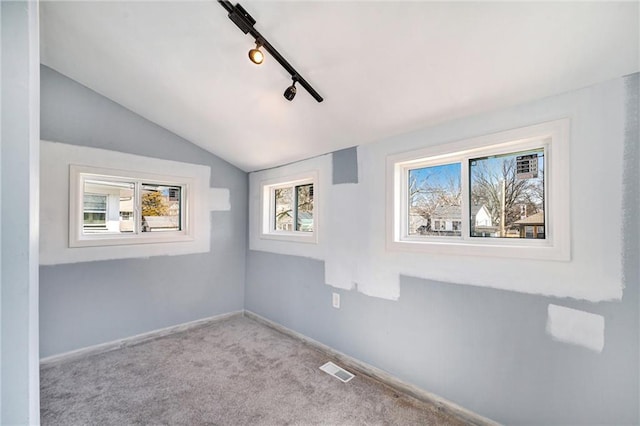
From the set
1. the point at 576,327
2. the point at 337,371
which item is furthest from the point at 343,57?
the point at 337,371

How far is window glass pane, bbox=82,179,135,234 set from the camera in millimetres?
2742

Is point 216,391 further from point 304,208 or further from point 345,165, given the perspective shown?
point 345,165

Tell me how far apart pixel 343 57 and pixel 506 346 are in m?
2.06

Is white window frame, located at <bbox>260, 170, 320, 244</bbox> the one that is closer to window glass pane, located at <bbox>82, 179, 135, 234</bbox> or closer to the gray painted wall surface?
the gray painted wall surface

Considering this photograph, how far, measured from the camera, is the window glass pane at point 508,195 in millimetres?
1699

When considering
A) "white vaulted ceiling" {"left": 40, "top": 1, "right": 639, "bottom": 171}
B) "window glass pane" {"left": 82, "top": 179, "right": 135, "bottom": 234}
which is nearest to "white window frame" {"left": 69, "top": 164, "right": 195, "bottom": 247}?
"window glass pane" {"left": 82, "top": 179, "right": 135, "bottom": 234}

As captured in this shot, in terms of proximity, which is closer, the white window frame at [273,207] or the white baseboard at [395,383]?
the white baseboard at [395,383]

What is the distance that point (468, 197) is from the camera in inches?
77.8

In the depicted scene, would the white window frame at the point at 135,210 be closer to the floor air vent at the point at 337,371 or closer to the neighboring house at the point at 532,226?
the floor air vent at the point at 337,371

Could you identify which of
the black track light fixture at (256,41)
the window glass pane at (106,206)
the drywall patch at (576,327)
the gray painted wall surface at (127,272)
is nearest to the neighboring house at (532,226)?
the drywall patch at (576,327)

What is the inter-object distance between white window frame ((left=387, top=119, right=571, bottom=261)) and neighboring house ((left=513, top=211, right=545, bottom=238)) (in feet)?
0.12

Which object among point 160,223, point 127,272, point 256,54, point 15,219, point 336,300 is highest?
point 256,54

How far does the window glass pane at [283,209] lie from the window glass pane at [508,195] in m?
2.11

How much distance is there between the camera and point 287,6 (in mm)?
1448
